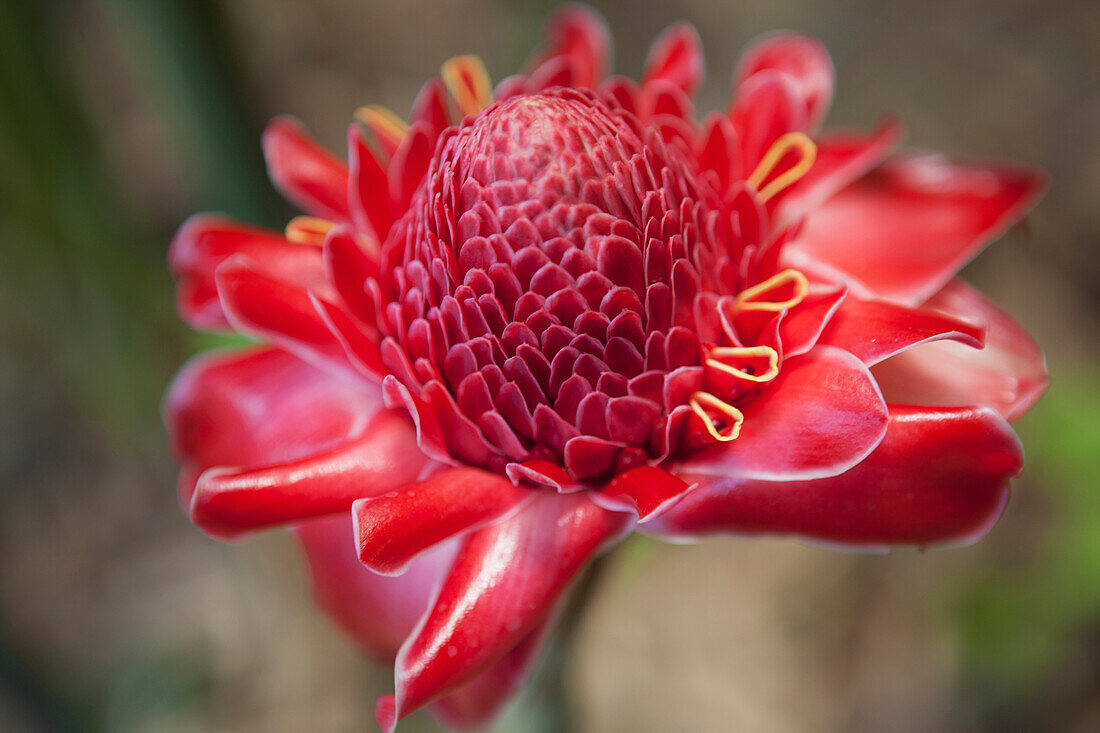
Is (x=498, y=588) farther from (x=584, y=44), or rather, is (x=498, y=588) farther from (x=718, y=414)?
(x=584, y=44)

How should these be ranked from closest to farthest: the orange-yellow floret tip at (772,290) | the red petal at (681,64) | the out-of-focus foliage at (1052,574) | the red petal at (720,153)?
the orange-yellow floret tip at (772,290), the red petal at (720,153), the red petal at (681,64), the out-of-focus foliage at (1052,574)

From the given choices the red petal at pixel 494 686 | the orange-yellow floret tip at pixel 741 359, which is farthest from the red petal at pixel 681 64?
the red petal at pixel 494 686

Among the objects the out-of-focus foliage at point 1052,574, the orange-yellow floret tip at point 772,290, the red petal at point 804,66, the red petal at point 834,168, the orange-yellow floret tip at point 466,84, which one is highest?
the orange-yellow floret tip at point 466,84

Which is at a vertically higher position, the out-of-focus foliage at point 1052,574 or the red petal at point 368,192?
the red petal at point 368,192

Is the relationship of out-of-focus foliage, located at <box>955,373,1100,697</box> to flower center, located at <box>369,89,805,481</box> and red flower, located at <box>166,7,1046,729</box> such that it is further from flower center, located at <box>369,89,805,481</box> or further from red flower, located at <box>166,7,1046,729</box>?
flower center, located at <box>369,89,805,481</box>

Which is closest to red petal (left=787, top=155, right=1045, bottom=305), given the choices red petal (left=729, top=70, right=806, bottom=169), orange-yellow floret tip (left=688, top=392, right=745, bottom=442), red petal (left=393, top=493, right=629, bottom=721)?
red petal (left=729, top=70, right=806, bottom=169)

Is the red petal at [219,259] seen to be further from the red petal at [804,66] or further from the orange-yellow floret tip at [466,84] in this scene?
the red petal at [804,66]

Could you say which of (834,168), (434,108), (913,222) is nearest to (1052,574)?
(913,222)
